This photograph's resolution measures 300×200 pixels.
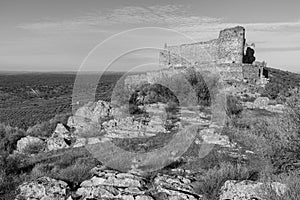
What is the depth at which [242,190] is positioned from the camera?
22.8 feet

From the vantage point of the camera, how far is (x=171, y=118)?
17188 mm

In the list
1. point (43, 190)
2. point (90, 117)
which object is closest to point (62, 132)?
point (90, 117)

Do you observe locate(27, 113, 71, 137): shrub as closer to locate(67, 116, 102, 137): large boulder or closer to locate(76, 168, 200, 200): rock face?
locate(67, 116, 102, 137): large boulder

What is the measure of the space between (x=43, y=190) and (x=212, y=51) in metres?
25.5

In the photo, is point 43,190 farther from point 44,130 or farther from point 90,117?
point 44,130

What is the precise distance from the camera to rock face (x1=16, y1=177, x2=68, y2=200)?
7320 millimetres

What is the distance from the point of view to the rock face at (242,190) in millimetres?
6488

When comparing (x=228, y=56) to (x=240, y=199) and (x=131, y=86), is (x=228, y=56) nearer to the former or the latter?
(x=131, y=86)

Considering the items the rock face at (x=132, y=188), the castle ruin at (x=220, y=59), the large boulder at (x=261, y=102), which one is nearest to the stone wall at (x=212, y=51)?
the castle ruin at (x=220, y=59)

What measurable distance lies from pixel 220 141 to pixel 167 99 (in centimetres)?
898

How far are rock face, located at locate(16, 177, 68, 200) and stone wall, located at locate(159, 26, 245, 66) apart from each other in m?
23.0

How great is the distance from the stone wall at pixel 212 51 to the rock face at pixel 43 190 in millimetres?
23032

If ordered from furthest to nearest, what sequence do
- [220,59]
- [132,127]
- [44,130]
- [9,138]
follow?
[220,59] → [44,130] → [9,138] → [132,127]

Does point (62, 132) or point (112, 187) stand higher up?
point (112, 187)
